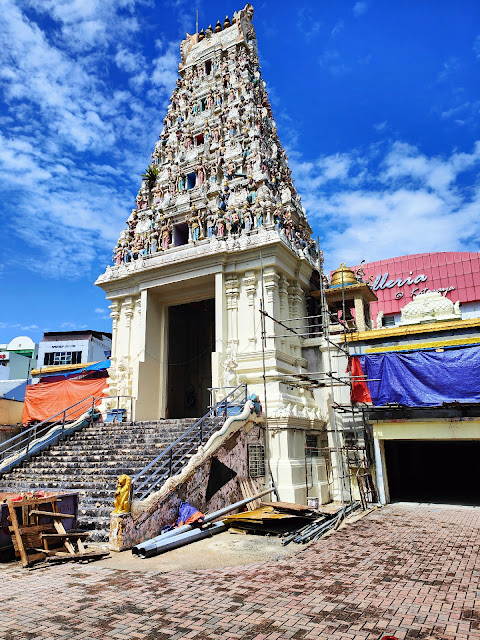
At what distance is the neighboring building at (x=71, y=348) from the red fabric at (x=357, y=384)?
28.7 meters

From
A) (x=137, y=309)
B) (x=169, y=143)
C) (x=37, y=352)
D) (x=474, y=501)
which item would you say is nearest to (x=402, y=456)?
(x=474, y=501)

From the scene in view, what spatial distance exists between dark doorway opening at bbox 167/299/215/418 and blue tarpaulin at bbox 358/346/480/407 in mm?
9853

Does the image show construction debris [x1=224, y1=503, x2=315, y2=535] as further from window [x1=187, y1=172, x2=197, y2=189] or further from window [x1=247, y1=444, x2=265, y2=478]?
window [x1=187, y1=172, x2=197, y2=189]

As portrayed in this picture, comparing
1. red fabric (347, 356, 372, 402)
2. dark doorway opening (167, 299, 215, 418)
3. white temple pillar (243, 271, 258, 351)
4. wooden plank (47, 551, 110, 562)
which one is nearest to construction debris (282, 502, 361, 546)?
wooden plank (47, 551, 110, 562)

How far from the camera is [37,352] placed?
40.0 meters

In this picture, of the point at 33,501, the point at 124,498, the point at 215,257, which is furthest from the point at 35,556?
the point at 215,257

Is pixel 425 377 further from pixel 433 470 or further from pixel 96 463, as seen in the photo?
pixel 433 470

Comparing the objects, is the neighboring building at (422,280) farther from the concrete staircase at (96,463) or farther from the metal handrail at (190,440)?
the concrete staircase at (96,463)

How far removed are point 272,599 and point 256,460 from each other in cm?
793

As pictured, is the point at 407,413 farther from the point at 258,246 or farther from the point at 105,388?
the point at 105,388

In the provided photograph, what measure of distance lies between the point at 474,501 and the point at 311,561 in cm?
939

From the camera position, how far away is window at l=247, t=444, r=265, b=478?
42.5 feet

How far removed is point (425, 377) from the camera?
1338cm

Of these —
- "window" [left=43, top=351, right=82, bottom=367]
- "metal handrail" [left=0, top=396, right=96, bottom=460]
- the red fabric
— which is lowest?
"metal handrail" [left=0, top=396, right=96, bottom=460]
